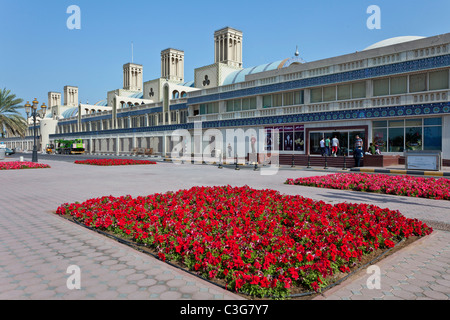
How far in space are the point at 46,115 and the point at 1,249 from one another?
120396 millimetres

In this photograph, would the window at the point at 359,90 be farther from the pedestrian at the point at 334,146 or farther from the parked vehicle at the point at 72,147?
the parked vehicle at the point at 72,147

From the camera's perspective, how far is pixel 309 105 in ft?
106

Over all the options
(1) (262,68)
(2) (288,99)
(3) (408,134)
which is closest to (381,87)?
(3) (408,134)

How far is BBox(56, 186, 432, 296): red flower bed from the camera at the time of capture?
375 centimetres

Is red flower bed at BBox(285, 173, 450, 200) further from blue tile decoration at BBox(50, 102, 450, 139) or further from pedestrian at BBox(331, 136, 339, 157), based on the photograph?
pedestrian at BBox(331, 136, 339, 157)

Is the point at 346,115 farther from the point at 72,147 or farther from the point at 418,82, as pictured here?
the point at 72,147

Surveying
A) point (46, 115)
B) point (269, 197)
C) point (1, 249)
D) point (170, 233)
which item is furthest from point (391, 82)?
point (46, 115)

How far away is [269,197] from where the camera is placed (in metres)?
8.38

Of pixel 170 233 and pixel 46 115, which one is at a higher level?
pixel 46 115

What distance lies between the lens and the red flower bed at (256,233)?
12.3 feet
